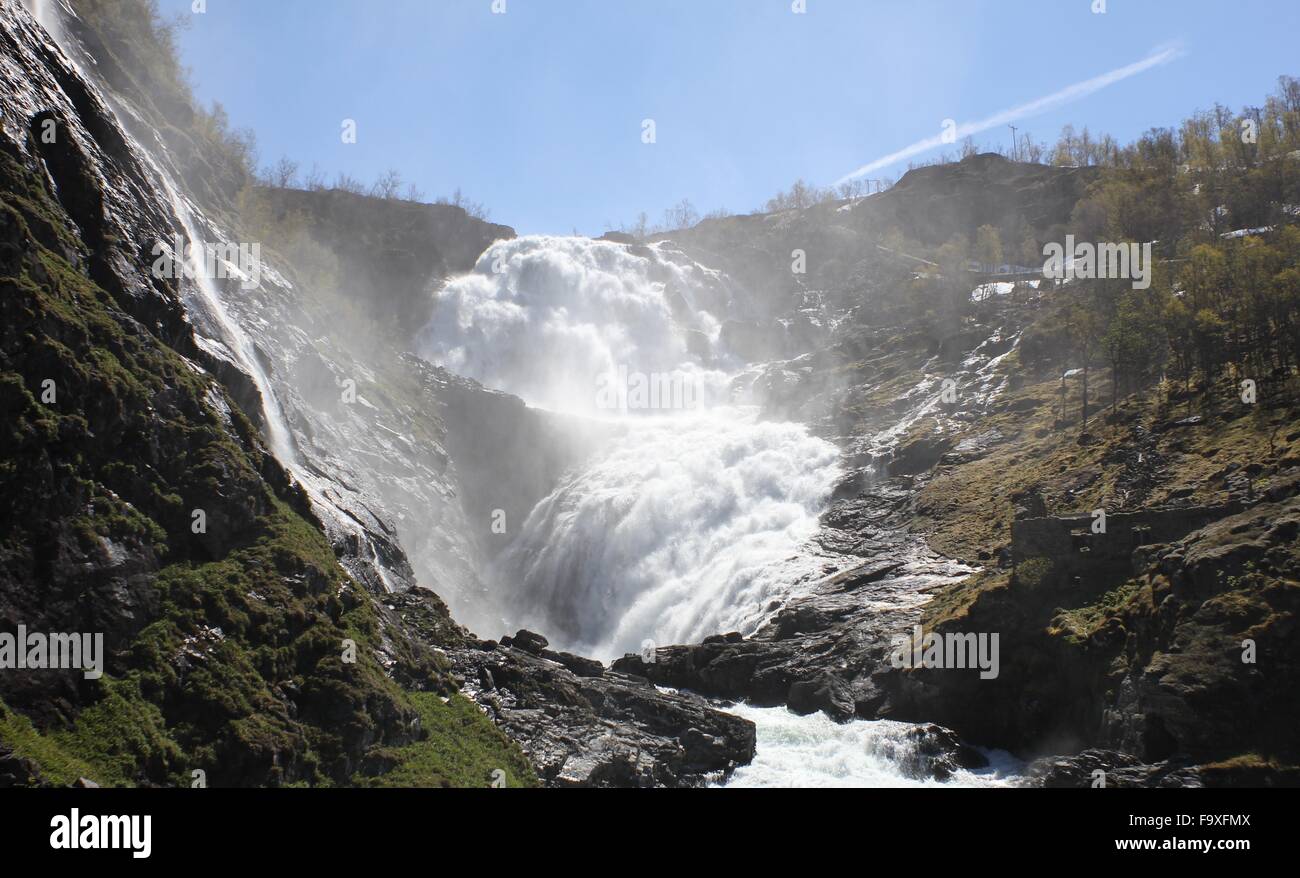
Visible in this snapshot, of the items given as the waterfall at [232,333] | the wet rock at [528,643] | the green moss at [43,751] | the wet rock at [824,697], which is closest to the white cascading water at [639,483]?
the waterfall at [232,333]

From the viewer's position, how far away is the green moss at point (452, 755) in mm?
21609

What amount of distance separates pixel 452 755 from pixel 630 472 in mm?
43355

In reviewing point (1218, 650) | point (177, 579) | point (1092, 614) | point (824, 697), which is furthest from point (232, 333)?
point (1218, 650)

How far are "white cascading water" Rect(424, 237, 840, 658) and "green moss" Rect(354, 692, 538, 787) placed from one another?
21.8 m

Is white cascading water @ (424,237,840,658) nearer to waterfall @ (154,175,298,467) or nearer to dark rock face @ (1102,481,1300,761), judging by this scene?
dark rock face @ (1102,481,1300,761)

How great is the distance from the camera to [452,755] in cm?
2370

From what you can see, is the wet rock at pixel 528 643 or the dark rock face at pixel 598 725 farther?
the wet rock at pixel 528 643

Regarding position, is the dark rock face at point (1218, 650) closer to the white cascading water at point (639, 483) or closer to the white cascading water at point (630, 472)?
the white cascading water at point (639, 483)

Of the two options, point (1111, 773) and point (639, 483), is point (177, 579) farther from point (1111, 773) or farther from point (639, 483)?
point (639, 483)

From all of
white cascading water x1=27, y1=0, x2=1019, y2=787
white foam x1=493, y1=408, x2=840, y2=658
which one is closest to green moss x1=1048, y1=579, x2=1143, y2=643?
white cascading water x1=27, y1=0, x2=1019, y2=787

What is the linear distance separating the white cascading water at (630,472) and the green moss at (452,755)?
21.8 metres

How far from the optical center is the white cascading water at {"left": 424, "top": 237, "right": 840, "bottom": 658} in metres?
53.1
